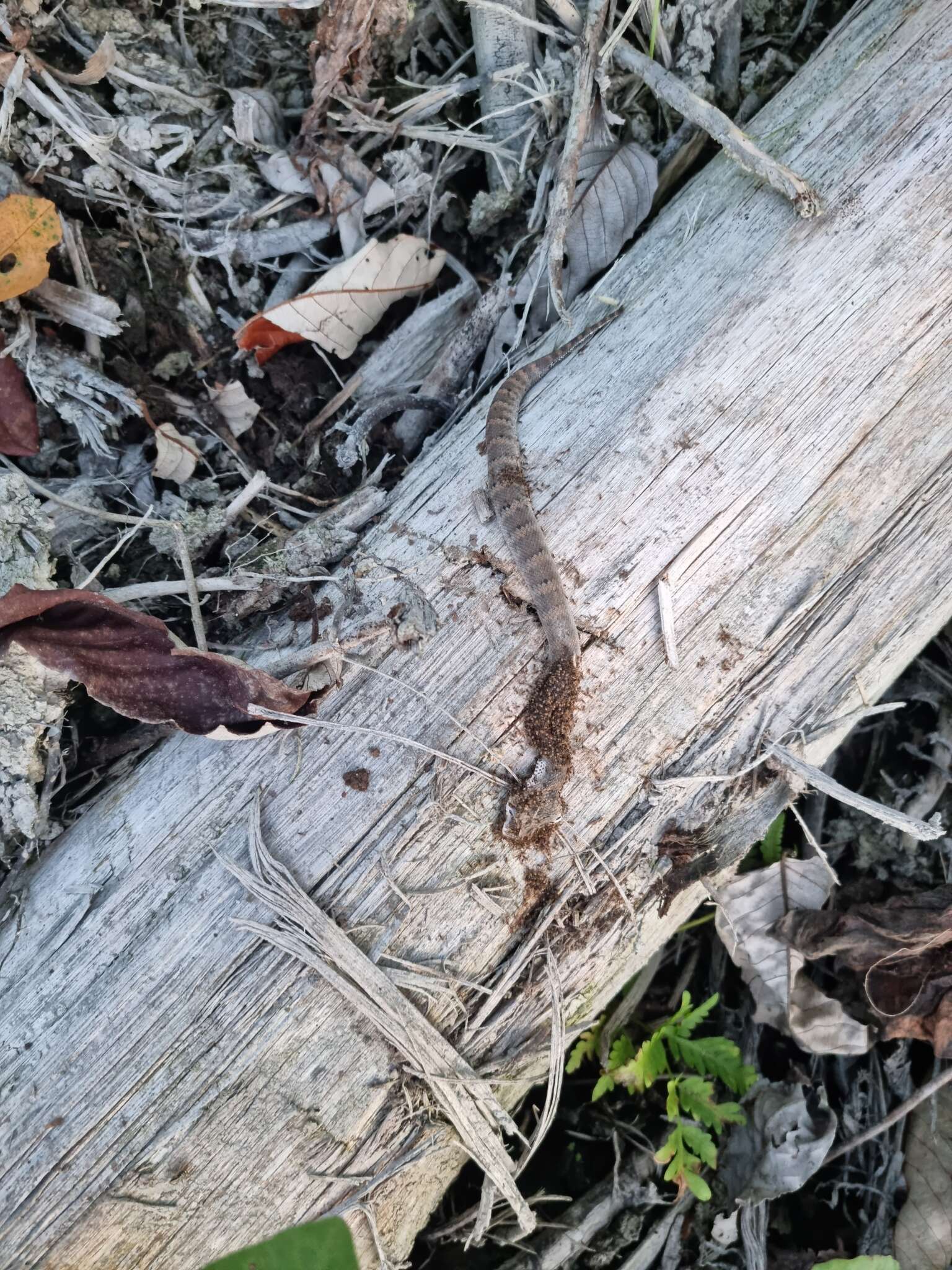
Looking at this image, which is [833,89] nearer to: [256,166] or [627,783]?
[256,166]

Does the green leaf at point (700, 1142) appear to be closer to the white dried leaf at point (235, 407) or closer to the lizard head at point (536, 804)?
the lizard head at point (536, 804)

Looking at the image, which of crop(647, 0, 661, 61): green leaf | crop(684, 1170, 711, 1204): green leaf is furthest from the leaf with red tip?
crop(684, 1170, 711, 1204): green leaf

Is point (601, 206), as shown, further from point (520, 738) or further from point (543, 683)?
point (520, 738)

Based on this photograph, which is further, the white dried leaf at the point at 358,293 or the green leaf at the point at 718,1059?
the white dried leaf at the point at 358,293

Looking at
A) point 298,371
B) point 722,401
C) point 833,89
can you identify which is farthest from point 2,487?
point 833,89

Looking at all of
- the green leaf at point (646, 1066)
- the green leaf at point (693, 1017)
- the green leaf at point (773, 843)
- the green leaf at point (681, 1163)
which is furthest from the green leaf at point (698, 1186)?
the green leaf at point (773, 843)

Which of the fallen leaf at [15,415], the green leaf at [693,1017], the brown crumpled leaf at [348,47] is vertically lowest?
the green leaf at [693,1017]
